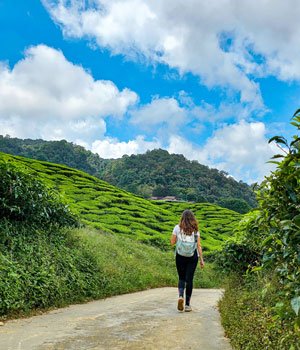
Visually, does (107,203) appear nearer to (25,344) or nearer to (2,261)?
(2,261)

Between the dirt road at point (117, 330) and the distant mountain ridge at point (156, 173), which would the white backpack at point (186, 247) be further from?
the distant mountain ridge at point (156, 173)

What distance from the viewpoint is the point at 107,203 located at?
97.2 feet

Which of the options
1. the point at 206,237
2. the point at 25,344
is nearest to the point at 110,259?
the point at 25,344

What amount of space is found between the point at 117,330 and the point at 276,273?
322 cm

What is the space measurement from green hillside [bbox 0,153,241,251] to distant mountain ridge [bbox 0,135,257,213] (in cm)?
2116

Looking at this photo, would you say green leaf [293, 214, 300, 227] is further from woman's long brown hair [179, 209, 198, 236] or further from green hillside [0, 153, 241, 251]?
green hillside [0, 153, 241, 251]

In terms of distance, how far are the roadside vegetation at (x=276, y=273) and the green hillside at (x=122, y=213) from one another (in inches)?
625

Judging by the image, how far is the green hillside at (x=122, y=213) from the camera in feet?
77.5

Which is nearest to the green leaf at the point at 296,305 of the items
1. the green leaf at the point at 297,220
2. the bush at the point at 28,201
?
the green leaf at the point at 297,220

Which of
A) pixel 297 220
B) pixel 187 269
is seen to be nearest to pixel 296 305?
pixel 297 220

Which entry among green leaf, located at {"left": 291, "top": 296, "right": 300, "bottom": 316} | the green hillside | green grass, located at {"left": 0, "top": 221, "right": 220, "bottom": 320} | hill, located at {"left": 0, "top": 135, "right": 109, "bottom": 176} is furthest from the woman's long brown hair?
hill, located at {"left": 0, "top": 135, "right": 109, "bottom": 176}

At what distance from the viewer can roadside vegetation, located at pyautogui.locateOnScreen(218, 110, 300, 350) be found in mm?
2398

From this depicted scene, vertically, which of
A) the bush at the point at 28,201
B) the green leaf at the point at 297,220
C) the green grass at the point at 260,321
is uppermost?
the bush at the point at 28,201

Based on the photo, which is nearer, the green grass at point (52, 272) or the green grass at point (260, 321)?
the green grass at point (260, 321)
